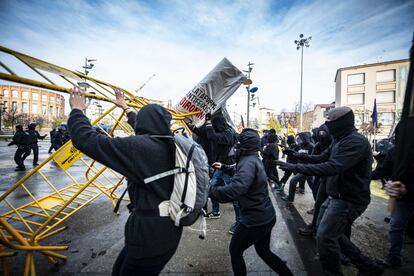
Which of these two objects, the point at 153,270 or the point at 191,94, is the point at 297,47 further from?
the point at 153,270

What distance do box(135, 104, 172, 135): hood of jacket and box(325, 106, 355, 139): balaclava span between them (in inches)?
78.6

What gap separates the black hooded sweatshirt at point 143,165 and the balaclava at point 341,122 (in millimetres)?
1994

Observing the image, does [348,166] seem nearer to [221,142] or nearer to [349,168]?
[349,168]

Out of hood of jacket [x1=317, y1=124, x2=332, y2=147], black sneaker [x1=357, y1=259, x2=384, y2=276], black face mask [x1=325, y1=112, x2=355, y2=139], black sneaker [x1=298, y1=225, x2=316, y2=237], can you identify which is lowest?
black sneaker [x1=298, y1=225, x2=316, y2=237]

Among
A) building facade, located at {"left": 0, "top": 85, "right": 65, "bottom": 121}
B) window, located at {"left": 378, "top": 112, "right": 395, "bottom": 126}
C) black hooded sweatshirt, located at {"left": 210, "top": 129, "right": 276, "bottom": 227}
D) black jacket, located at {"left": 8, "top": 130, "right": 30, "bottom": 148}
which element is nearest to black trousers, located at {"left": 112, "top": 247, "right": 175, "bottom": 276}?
black hooded sweatshirt, located at {"left": 210, "top": 129, "right": 276, "bottom": 227}

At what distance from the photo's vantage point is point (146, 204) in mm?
1551

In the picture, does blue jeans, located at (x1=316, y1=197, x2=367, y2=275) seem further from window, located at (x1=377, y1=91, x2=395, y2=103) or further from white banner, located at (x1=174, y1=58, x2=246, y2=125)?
window, located at (x1=377, y1=91, x2=395, y2=103)

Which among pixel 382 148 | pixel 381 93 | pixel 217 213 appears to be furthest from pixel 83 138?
pixel 381 93

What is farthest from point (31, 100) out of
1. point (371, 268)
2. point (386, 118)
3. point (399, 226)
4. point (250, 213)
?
point (386, 118)

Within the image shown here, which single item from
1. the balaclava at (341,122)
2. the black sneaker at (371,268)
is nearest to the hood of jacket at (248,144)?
the balaclava at (341,122)

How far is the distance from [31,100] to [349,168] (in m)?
91.2

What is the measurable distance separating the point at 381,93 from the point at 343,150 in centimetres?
4823

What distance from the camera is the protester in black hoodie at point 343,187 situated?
2.30 m

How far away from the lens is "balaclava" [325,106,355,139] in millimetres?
2475
